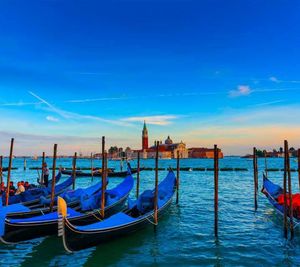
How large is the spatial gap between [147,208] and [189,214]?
8.65ft

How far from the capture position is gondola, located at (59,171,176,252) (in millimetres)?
7437

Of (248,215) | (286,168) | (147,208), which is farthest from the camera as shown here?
(248,215)

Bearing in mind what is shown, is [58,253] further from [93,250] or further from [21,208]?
[21,208]

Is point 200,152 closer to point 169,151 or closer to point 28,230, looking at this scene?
point 169,151

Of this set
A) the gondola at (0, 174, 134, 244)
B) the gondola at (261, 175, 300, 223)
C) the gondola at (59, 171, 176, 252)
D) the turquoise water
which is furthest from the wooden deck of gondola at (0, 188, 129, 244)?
the gondola at (261, 175, 300, 223)

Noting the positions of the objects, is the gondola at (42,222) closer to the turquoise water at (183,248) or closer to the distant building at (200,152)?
the turquoise water at (183,248)

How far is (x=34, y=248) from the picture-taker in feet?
27.2

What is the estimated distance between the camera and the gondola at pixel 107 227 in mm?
7437

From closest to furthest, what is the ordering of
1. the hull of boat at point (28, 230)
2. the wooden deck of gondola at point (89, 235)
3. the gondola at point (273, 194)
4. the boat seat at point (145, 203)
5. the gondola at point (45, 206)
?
the wooden deck of gondola at point (89, 235) < the hull of boat at point (28, 230) < the gondola at point (45, 206) < the boat seat at point (145, 203) < the gondola at point (273, 194)

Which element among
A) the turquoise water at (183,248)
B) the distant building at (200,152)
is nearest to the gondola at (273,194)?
the turquoise water at (183,248)

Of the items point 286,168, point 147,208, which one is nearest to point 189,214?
point 147,208

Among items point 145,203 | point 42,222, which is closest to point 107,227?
point 42,222

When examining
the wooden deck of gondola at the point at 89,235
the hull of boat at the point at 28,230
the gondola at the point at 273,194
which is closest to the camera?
the wooden deck of gondola at the point at 89,235

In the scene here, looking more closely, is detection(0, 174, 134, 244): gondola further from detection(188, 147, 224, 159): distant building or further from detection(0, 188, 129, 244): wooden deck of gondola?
detection(188, 147, 224, 159): distant building
